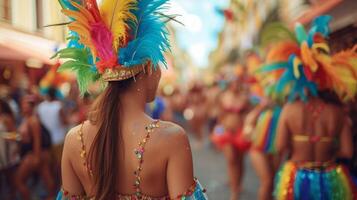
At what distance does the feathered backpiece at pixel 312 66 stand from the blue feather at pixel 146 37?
6.34ft

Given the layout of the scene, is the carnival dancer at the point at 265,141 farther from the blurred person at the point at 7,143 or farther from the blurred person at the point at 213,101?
the blurred person at the point at 213,101

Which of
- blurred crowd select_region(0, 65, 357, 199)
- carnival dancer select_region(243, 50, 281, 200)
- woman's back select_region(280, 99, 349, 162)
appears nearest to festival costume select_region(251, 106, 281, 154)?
carnival dancer select_region(243, 50, 281, 200)

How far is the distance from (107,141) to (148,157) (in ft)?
0.70

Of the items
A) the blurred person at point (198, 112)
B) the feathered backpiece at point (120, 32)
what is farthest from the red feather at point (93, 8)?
the blurred person at point (198, 112)

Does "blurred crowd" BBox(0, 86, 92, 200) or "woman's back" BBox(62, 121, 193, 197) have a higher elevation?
"woman's back" BBox(62, 121, 193, 197)

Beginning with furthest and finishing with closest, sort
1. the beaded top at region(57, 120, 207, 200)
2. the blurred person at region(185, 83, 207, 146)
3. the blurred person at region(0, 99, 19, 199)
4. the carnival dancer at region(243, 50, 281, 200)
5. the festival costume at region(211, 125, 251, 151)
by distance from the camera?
the blurred person at region(185, 83, 207, 146), the festival costume at region(211, 125, 251, 151), the blurred person at region(0, 99, 19, 199), the carnival dancer at region(243, 50, 281, 200), the beaded top at region(57, 120, 207, 200)

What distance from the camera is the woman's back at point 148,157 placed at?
6.98 feet

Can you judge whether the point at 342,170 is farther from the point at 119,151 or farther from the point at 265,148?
the point at 119,151

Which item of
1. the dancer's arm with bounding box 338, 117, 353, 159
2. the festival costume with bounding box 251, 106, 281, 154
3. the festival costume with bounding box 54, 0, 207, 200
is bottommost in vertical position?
the festival costume with bounding box 251, 106, 281, 154

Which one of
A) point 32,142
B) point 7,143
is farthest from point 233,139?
point 7,143

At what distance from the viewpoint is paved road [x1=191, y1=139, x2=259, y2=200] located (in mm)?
6895

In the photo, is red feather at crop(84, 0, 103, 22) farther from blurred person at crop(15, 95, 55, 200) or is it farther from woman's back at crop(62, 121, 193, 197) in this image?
blurred person at crop(15, 95, 55, 200)

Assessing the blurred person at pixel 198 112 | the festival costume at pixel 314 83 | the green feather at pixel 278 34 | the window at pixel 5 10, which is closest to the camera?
the festival costume at pixel 314 83

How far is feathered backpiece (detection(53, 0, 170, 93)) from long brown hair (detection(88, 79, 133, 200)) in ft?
0.30
